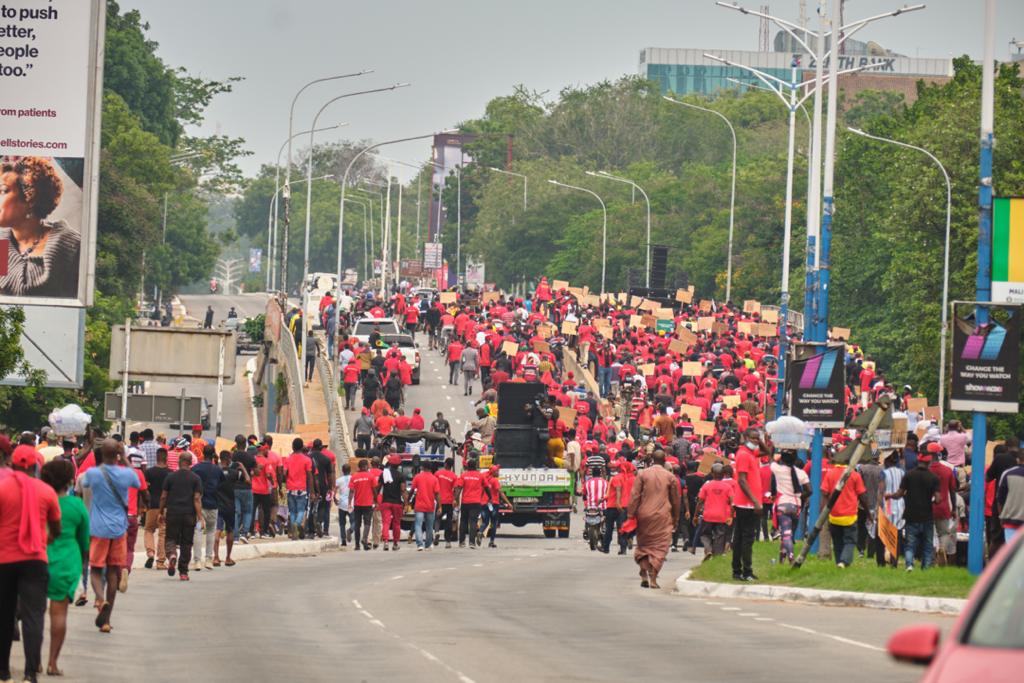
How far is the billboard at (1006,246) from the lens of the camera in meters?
21.7

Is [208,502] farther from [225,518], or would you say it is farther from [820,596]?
[820,596]

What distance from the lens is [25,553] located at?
13.1m

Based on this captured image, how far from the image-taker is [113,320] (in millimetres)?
77625

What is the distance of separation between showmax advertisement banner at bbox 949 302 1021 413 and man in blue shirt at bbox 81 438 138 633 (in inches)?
340

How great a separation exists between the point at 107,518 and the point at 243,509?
11.0 metres

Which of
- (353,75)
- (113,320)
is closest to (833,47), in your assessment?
(353,75)

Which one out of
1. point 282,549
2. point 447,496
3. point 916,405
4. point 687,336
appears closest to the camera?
point 282,549

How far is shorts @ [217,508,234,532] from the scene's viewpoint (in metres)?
25.7

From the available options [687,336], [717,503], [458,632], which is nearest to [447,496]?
[717,503]

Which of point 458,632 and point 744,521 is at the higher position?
point 744,521

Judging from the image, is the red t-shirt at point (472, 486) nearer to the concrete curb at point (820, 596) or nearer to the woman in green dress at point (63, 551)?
the concrete curb at point (820, 596)

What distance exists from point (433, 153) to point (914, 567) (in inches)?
6225

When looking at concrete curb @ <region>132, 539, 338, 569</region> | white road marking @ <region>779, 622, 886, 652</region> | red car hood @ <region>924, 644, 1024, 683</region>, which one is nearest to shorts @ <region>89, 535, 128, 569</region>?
white road marking @ <region>779, 622, 886, 652</region>

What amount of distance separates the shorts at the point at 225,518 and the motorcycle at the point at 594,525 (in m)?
7.83
